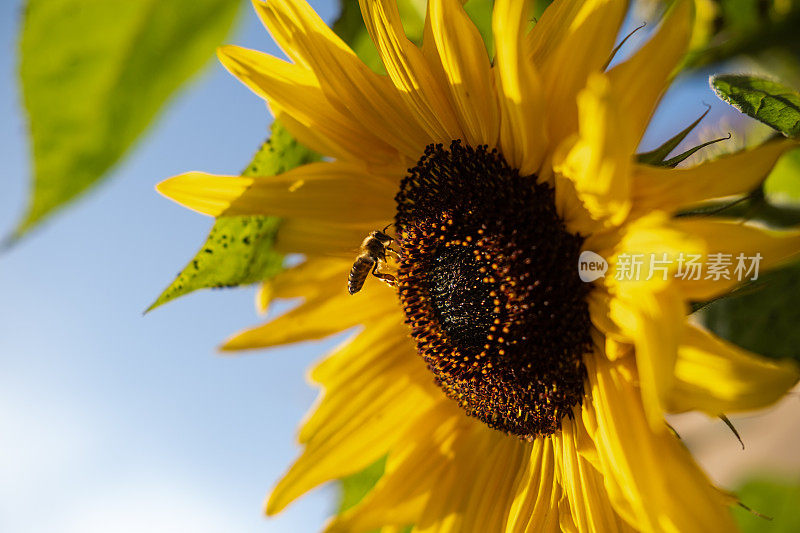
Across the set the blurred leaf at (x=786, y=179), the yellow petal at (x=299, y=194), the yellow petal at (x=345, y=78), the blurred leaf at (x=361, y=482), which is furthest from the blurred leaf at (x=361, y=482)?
the blurred leaf at (x=786, y=179)

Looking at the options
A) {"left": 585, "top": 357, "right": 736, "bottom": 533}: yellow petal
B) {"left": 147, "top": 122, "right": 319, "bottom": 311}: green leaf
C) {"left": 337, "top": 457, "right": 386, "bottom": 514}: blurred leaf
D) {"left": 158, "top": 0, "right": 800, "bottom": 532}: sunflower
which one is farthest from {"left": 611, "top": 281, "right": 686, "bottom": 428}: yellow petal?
{"left": 337, "top": 457, "right": 386, "bottom": 514}: blurred leaf

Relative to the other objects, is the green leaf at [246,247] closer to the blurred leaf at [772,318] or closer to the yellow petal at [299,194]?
the yellow petal at [299,194]

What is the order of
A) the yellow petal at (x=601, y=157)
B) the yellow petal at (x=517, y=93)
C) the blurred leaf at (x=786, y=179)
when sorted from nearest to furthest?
the yellow petal at (x=601, y=157)
the yellow petal at (x=517, y=93)
the blurred leaf at (x=786, y=179)

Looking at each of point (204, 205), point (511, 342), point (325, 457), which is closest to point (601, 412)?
point (511, 342)

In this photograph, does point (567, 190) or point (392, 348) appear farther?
point (392, 348)

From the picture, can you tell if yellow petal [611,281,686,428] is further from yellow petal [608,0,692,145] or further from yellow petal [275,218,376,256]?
yellow petal [275,218,376,256]

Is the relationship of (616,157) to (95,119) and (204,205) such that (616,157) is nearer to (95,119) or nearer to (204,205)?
(95,119)

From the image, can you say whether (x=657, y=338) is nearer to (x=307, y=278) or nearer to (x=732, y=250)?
(x=732, y=250)
